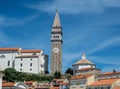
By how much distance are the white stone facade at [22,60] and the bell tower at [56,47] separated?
7.14 meters

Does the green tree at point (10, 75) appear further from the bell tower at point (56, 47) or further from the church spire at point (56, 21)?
the church spire at point (56, 21)

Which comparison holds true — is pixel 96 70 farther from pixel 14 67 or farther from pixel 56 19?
pixel 56 19

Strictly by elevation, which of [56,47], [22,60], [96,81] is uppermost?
[56,47]

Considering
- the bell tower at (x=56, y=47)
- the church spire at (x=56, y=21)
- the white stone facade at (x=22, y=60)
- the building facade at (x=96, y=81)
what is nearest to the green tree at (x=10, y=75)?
the white stone facade at (x=22, y=60)

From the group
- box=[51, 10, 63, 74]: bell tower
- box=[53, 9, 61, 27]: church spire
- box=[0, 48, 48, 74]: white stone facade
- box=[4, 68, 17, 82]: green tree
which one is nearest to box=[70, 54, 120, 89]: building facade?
box=[4, 68, 17, 82]: green tree

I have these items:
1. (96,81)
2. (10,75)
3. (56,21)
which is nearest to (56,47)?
(56,21)

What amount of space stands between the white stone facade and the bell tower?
714 cm

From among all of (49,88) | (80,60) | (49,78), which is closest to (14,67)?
(49,78)

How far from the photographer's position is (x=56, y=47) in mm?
120250

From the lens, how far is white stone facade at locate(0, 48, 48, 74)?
110 meters

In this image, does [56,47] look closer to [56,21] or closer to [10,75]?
[56,21]

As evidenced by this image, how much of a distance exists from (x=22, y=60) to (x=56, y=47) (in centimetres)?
1481

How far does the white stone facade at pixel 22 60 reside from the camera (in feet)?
360

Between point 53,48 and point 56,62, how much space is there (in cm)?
495
